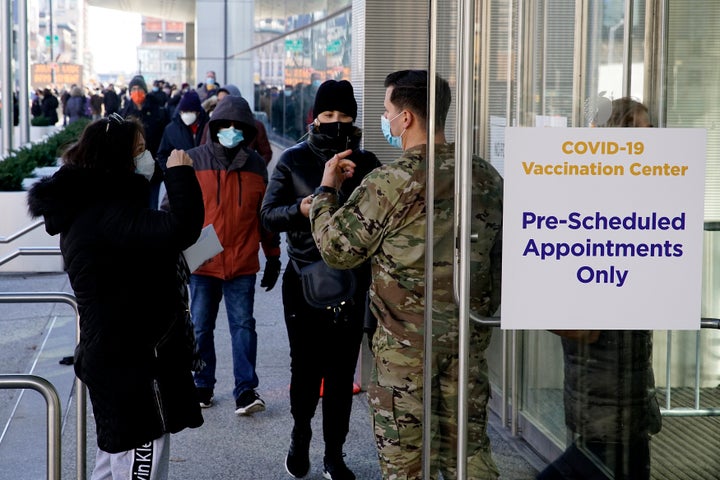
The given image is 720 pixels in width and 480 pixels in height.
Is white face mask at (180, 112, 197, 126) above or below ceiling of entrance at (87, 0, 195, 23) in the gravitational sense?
below

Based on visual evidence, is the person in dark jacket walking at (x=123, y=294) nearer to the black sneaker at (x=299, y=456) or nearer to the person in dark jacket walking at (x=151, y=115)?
the black sneaker at (x=299, y=456)

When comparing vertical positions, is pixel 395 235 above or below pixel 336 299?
above

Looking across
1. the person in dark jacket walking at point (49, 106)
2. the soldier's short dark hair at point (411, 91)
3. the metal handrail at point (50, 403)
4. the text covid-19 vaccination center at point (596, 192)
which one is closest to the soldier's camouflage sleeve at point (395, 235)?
the soldier's short dark hair at point (411, 91)

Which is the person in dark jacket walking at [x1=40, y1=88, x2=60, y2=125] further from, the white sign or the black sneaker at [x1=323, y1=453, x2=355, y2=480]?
the white sign

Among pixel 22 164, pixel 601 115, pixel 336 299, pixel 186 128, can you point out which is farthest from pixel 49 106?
pixel 601 115

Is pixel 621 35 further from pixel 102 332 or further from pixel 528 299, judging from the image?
pixel 102 332

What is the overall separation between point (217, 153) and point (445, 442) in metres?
3.45

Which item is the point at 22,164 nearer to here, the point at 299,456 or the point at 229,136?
the point at 229,136

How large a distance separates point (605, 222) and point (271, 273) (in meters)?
3.63

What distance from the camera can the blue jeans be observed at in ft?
20.9

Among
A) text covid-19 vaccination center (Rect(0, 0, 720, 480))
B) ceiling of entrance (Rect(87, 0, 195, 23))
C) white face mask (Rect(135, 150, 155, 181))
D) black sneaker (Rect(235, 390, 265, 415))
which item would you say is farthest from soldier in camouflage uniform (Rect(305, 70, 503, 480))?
ceiling of entrance (Rect(87, 0, 195, 23))

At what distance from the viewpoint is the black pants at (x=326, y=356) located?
518cm

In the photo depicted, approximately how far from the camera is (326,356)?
521 cm

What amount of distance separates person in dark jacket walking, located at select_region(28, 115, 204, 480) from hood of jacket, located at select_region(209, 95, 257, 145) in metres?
2.34
